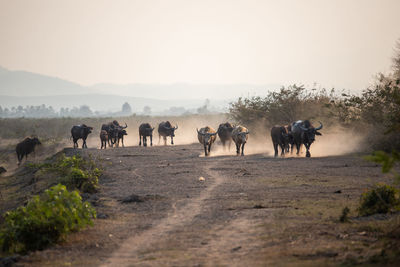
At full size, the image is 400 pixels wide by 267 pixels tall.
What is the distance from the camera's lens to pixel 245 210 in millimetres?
12734

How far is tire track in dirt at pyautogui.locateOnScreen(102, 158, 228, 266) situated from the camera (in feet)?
29.7

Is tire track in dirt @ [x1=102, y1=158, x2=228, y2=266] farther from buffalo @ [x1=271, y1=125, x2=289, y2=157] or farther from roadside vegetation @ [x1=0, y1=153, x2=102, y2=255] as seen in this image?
buffalo @ [x1=271, y1=125, x2=289, y2=157]

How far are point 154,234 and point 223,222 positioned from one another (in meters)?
1.68

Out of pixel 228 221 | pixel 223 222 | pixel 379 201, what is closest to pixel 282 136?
pixel 379 201

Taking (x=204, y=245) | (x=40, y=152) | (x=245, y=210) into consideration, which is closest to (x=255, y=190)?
(x=245, y=210)

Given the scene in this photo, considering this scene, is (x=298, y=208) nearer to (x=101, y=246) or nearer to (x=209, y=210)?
(x=209, y=210)

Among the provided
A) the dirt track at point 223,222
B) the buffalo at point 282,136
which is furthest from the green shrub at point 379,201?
the buffalo at point 282,136

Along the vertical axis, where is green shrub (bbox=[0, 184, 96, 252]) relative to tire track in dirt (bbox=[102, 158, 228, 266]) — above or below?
above

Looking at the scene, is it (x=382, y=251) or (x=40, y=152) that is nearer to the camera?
(x=382, y=251)

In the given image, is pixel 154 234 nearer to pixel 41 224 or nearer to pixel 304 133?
pixel 41 224

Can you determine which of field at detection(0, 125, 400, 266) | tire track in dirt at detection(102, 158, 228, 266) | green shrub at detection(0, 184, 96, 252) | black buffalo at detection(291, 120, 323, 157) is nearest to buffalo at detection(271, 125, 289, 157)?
black buffalo at detection(291, 120, 323, 157)

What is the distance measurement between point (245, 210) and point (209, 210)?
0.91 metres

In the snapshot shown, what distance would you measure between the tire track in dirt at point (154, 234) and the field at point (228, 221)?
0.02 m

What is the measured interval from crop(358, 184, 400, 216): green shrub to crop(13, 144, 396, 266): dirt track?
668 millimetres
